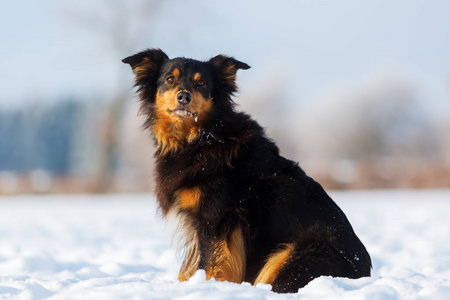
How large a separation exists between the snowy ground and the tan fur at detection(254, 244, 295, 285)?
530 mm

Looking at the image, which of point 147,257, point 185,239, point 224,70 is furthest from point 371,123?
point 185,239

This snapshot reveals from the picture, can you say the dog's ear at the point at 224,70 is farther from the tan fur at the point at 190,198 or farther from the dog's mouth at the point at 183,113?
A: the tan fur at the point at 190,198

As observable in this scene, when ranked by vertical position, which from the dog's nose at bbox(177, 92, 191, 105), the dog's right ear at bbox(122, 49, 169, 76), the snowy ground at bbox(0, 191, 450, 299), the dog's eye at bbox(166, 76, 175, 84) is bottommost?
the snowy ground at bbox(0, 191, 450, 299)

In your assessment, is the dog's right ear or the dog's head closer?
the dog's head

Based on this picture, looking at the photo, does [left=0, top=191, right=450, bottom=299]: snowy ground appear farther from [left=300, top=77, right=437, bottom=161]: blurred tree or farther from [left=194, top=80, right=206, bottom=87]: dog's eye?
[left=300, top=77, right=437, bottom=161]: blurred tree

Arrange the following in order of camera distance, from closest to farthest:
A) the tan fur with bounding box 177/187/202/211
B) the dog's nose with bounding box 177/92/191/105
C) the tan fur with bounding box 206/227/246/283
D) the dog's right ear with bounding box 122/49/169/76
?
the tan fur with bounding box 206/227/246/283
the tan fur with bounding box 177/187/202/211
the dog's nose with bounding box 177/92/191/105
the dog's right ear with bounding box 122/49/169/76

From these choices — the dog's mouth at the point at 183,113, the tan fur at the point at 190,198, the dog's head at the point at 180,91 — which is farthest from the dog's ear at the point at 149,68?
the tan fur at the point at 190,198

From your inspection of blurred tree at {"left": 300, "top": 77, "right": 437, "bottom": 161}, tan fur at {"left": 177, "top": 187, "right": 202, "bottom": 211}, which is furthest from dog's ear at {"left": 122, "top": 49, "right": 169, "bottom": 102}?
blurred tree at {"left": 300, "top": 77, "right": 437, "bottom": 161}

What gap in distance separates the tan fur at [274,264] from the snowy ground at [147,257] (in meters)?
0.53

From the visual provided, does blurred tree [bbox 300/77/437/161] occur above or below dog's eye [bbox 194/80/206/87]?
above

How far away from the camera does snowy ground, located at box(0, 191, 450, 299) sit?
3.25 metres

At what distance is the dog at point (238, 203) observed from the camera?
4.11 meters

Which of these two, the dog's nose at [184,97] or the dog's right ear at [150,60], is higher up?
the dog's right ear at [150,60]

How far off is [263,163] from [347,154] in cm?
5207
